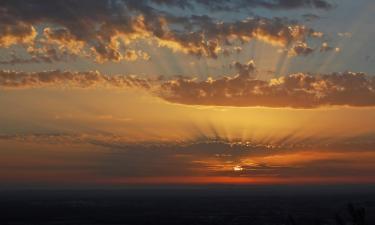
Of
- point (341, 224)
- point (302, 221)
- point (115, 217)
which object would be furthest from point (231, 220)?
point (341, 224)

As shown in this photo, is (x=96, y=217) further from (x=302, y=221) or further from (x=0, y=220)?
(x=302, y=221)

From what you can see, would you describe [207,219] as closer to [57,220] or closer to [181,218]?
[181,218]

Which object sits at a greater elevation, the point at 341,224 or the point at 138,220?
the point at 138,220

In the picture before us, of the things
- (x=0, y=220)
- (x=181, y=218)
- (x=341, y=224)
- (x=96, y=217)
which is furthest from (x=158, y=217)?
(x=341, y=224)

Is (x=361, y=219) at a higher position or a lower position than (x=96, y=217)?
lower

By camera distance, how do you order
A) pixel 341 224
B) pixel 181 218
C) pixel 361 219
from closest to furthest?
pixel 361 219 → pixel 341 224 → pixel 181 218

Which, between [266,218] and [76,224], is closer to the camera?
[76,224]

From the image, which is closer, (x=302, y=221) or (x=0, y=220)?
(x=302, y=221)

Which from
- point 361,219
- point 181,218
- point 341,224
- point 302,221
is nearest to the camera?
point 361,219

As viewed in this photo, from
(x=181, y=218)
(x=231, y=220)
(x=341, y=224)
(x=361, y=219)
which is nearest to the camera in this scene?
(x=361, y=219)
